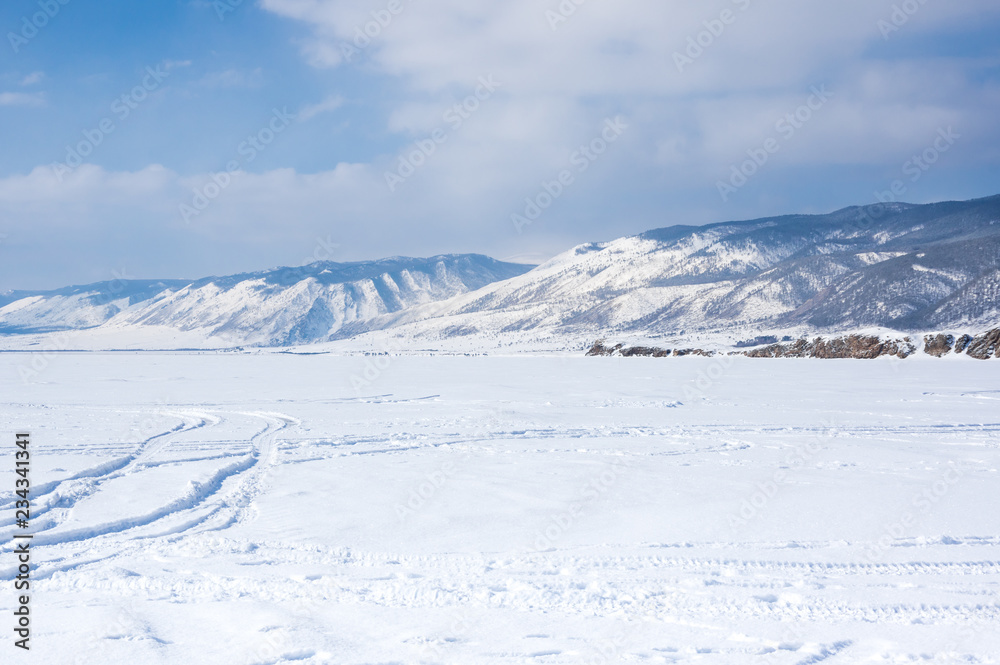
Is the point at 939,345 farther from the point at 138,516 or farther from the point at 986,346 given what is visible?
the point at 138,516

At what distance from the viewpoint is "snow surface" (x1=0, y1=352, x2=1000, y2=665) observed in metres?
5.57

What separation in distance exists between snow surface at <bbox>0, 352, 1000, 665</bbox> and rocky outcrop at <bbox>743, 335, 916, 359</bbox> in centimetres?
4370

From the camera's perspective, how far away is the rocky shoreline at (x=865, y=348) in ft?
170

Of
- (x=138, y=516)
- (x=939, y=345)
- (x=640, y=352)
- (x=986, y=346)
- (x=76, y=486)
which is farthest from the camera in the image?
(x=640, y=352)

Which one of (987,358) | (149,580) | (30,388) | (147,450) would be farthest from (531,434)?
(987,358)

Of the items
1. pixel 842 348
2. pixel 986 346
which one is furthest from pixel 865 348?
pixel 986 346

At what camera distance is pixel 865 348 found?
5978 cm

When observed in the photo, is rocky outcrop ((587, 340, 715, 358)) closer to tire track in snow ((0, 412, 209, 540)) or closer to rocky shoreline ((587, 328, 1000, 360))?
rocky shoreline ((587, 328, 1000, 360))

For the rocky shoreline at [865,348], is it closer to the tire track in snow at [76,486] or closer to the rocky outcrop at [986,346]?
the rocky outcrop at [986,346]

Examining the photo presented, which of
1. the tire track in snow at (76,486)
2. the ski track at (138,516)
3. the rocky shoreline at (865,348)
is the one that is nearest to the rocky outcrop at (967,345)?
the rocky shoreline at (865,348)

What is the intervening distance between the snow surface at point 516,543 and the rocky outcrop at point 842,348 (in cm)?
4370

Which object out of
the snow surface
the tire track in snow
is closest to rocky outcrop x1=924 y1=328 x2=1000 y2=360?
the snow surface

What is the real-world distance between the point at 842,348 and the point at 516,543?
207ft

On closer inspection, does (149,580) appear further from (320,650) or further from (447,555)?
(447,555)
